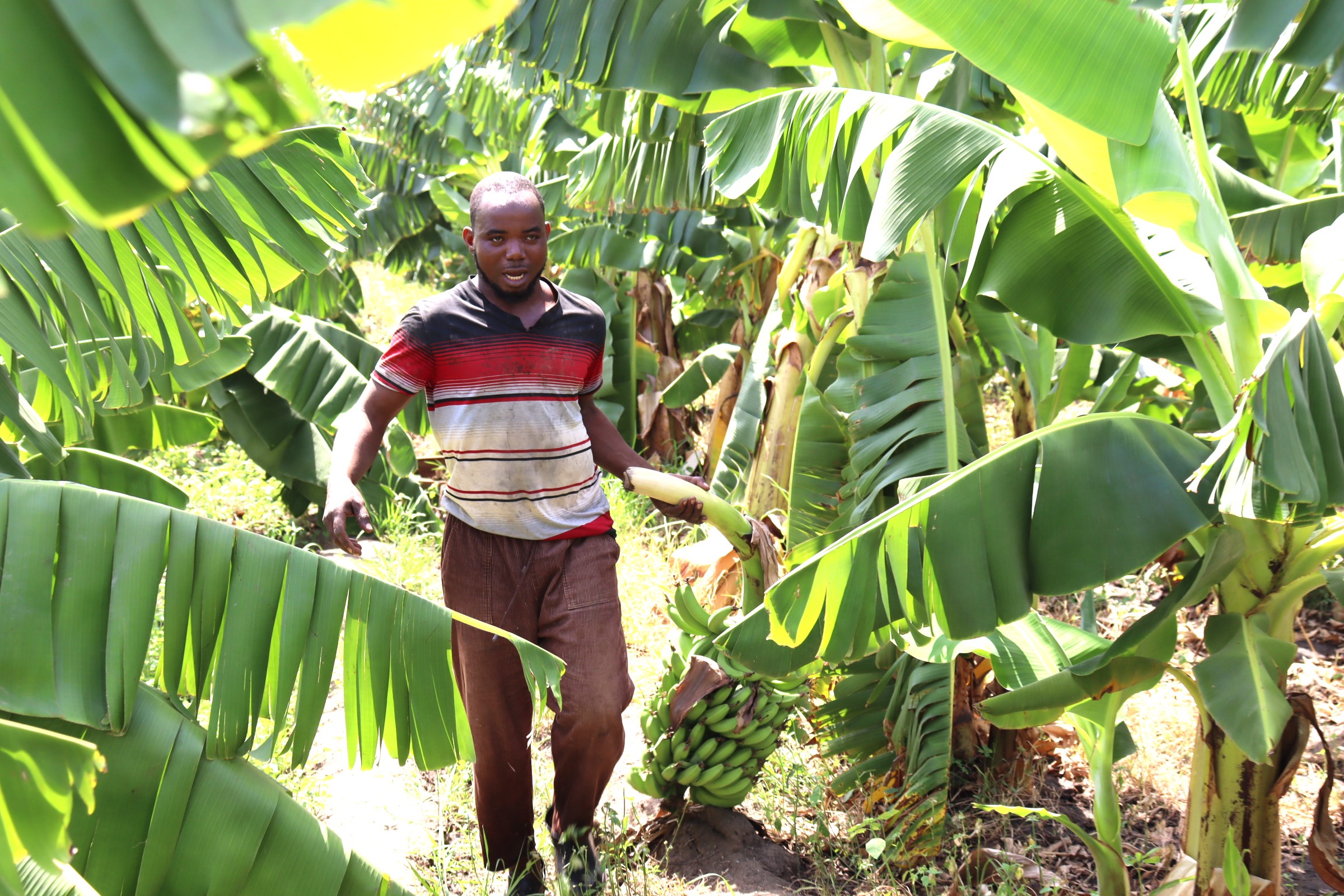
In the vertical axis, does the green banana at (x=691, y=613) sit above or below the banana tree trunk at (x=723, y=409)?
above

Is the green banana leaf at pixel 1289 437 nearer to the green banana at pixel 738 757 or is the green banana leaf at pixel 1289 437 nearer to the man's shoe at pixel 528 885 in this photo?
the green banana at pixel 738 757

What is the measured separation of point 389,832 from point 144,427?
6.24ft

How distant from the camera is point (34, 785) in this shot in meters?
1.05

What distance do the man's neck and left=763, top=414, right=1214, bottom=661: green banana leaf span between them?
997 millimetres

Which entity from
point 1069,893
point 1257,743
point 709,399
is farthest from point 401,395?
point 709,399

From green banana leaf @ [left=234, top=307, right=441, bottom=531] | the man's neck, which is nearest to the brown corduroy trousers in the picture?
the man's neck

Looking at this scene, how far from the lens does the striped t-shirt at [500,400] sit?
8.29 feet

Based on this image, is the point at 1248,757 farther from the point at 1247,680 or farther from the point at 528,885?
the point at 528,885

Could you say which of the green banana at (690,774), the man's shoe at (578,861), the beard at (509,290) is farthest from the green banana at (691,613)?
the beard at (509,290)

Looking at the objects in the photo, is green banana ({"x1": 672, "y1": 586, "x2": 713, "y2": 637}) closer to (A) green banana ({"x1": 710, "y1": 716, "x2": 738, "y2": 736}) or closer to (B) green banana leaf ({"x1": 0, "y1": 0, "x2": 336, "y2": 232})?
(A) green banana ({"x1": 710, "y1": 716, "x2": 738, "y2": 736})

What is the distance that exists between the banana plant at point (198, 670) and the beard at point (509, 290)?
1.11 meters

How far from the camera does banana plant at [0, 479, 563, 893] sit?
145 cm

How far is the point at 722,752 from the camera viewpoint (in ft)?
A: 10.1

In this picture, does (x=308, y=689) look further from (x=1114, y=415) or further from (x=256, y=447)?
(x=256, y=447)
